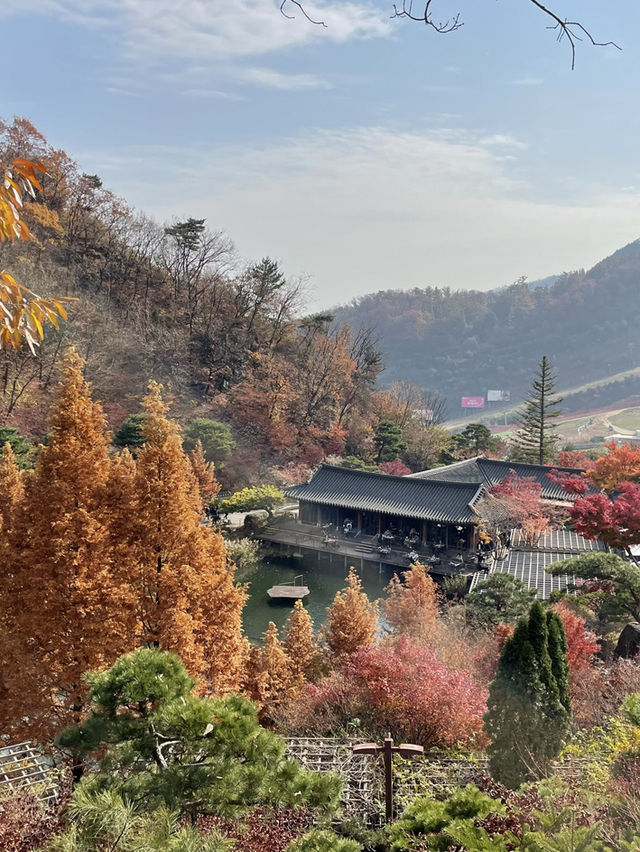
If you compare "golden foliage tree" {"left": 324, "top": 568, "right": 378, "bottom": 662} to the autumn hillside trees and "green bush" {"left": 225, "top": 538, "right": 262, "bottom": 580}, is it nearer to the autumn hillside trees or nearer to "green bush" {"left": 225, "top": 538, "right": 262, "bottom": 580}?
the autumn hillside trees

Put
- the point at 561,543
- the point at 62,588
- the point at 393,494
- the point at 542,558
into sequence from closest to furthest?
the point at 62,588 → the point at 542,558 → the point at 561,543 → the point at 393,494

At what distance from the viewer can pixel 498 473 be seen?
26.3 meters

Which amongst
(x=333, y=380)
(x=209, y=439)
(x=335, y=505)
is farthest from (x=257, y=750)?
(x=333, y=380)

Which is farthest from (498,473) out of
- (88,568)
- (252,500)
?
(88,568)

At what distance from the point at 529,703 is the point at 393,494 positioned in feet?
57.4

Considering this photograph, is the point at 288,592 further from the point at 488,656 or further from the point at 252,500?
the point at 488,656

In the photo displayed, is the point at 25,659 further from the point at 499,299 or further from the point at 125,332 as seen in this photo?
the point at 499,299

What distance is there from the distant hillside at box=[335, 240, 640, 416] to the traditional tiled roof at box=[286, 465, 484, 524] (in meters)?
66.6

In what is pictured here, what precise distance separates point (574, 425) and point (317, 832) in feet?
273

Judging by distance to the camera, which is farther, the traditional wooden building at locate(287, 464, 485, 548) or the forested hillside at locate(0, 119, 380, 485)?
the forested hillside at locate(0, 119, 380, 485)

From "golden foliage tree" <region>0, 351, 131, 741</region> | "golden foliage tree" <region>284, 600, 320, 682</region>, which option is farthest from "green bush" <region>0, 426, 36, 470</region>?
"golden foliage tree" <region>0, 351, 131, 741</region>

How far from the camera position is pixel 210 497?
84.4ft

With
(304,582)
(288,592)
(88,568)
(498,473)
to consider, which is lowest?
(304,582)

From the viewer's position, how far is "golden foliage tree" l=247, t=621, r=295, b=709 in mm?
10539
